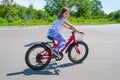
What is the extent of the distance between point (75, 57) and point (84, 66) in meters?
0.55

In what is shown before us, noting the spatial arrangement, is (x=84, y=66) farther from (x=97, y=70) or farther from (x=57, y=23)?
(x=57, y=23)

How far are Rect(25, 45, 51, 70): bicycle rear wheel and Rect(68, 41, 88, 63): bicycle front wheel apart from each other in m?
0.87

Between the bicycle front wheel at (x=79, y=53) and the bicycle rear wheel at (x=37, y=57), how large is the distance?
2.85ft

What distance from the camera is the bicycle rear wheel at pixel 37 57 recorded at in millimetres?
7117

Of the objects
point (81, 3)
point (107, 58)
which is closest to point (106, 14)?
point (81, 3)

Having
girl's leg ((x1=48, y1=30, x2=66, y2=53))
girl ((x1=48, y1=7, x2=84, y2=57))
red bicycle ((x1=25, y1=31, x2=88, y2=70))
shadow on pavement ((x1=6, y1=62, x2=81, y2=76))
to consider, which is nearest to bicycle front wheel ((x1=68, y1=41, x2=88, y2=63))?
red bicycle ((x1=25, y1=31, x2=88, y2=70))

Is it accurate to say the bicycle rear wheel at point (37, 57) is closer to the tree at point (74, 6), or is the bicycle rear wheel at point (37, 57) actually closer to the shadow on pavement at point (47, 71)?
the shadow on pavement at point (47, 71)

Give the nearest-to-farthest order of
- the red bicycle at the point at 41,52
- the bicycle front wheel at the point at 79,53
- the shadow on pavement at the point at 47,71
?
1. the shadow on pavement at the point at 47,71
2. the red bicycle at the point at 41,52
3. the bicycle front wheel at the point at 79,53

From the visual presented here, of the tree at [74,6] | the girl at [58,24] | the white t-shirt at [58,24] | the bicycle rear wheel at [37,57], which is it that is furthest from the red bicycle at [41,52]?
the tree at [74,6]

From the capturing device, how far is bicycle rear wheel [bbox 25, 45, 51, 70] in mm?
7117

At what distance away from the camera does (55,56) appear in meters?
7.43

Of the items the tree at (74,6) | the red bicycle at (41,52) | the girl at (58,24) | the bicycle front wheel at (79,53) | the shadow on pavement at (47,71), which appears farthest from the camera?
the tree at (74,6)

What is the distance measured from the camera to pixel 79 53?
8070mm

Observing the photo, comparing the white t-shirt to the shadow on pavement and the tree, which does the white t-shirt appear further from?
the tree
